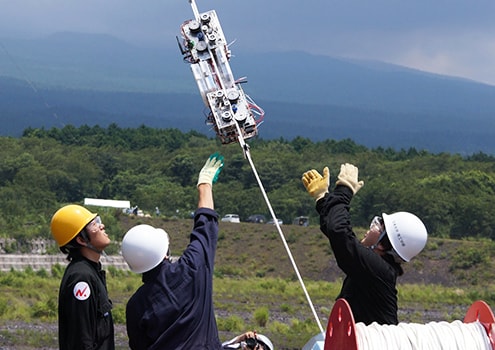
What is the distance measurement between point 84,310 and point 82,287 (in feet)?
0.50

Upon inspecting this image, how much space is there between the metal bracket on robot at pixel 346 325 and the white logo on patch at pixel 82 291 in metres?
1.60

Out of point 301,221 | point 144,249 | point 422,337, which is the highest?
point 144,249

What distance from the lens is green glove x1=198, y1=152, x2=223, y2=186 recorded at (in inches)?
291

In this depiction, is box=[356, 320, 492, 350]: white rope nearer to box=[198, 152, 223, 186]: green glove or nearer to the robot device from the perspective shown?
box=[198, 152, 223, 186]: green glove

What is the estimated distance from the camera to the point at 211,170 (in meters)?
7.47

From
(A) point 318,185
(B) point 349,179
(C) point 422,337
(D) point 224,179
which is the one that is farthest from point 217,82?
(D) point 224,179

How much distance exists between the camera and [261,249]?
53688 millimetres

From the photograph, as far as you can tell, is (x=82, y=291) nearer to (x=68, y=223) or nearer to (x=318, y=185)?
(x=68, y=223)

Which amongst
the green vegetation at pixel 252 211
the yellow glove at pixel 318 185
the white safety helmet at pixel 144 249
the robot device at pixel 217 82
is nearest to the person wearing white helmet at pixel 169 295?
the white safety helmet at pixel 144 249

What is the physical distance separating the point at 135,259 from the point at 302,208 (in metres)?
60.2

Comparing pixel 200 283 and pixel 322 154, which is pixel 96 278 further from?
pixel 322 154

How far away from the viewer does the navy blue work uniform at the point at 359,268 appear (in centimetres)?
690

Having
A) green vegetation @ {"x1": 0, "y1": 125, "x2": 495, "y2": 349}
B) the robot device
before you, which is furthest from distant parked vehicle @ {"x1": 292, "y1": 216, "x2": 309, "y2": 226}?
the robot device

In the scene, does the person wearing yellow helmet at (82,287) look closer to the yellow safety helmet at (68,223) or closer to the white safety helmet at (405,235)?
the yellow safety helmet at (68,223)
